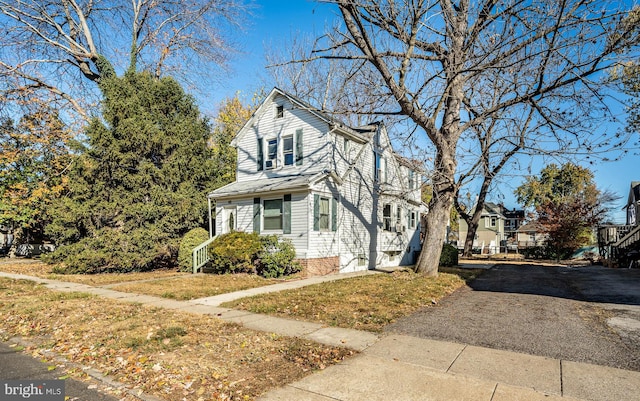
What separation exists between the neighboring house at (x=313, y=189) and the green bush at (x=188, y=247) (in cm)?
135

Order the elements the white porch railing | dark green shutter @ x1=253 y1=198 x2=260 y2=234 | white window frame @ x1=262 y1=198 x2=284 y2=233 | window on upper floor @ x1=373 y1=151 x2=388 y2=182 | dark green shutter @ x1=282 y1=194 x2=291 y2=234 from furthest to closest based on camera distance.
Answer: window on upper floor @ x1=373 y1=151 x2=388 y2=182 → dark green shutter @ x1=253 y1=198 x2=260 y2=234 → white window frame @ x1=262 y1=198 x2=284 y2=233 → the white porch railing → dark green shutter @ x1=282 y1=194 x2=291 y2=234

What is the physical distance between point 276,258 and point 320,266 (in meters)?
2.19

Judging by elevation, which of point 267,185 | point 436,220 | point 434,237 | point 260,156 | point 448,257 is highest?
point 260,156

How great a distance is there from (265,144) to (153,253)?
7302mm

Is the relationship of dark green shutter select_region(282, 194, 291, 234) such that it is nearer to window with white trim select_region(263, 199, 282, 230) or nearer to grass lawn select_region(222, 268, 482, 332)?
window with white trim select_region(263, 199, 282, 230)

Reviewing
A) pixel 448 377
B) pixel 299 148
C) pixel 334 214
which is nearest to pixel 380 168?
pixel 334 214

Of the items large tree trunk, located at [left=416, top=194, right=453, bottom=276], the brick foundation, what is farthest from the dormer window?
large tree trunk, located at [left=416, top=194, right=453, bottom=276]

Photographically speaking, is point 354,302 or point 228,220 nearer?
point 354,302

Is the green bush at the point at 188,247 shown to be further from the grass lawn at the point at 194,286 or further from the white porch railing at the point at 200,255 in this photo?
the grass lawn at the point at 194,286

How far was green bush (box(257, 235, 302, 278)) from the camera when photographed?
13875 millimetres

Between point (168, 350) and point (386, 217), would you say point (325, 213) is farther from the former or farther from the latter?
point (168, 350)

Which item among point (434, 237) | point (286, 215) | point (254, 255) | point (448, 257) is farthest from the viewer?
point (448, 257)

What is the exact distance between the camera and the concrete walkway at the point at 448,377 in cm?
361

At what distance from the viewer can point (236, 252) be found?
45.3ft
